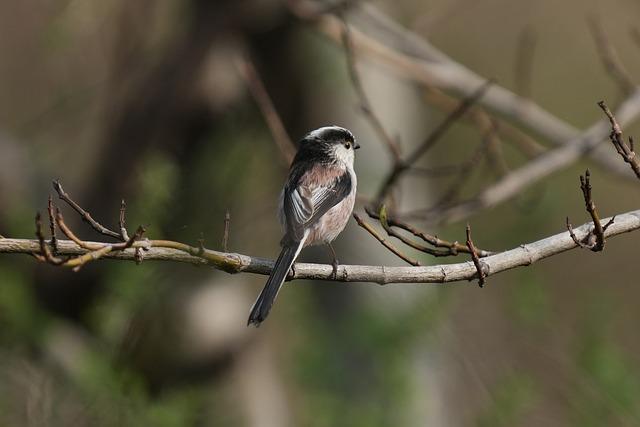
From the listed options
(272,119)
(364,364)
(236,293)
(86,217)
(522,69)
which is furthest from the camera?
(522,69)

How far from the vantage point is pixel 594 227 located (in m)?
3.05

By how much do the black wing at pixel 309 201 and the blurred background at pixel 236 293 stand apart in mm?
843

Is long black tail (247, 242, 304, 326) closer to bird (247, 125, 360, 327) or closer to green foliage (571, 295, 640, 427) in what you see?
bird (247, 125, 360, 327)

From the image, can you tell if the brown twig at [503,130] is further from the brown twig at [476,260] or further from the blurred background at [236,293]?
the brown twig at [476,260]

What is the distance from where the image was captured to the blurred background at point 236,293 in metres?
5.59

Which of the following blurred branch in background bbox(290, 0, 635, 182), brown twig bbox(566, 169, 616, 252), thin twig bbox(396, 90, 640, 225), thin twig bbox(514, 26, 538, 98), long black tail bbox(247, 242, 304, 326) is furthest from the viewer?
blurred branch in background bbox(290, 0, 635, 182)

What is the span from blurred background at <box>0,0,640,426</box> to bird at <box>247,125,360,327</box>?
815mm

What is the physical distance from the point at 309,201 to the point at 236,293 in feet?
10.2

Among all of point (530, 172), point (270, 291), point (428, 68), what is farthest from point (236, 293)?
point (270, 291)

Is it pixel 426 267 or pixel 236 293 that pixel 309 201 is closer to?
pixel 426 267

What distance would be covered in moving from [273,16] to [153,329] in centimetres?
267

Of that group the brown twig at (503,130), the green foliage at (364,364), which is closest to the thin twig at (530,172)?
the brown twig at (503,130)

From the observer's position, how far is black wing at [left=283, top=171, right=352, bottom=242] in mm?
4090

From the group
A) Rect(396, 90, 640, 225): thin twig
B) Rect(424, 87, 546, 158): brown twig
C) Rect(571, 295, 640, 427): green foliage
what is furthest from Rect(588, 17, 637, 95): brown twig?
Rect(571, 295, 640, 427): green foliage
